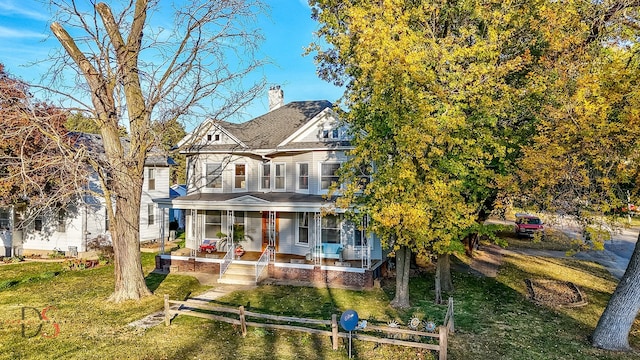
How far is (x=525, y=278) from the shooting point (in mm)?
18672

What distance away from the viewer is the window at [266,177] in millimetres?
20753

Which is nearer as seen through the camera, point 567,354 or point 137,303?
point 567,354

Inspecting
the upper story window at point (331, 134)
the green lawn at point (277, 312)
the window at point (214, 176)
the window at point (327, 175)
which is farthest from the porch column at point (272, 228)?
the upper story window at point (331, 134)

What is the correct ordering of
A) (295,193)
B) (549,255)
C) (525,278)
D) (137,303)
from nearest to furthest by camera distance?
(137,303) → (525,278) → (295,193) → (549,255)

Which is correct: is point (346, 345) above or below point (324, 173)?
below

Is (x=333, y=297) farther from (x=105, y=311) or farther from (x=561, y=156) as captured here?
(x=561, y=156)

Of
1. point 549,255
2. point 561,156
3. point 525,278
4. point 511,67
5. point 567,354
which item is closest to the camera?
point 567,354

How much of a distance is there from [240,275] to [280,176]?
5.79 m

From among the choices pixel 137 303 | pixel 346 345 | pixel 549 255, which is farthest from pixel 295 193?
pixel 549 255

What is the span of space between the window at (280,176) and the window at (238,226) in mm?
2544

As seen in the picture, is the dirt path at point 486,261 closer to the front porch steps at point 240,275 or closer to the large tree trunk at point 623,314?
the large tree trunk at point 623,314

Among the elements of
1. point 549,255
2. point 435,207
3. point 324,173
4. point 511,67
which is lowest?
point 549,255

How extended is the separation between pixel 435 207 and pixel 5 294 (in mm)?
16131

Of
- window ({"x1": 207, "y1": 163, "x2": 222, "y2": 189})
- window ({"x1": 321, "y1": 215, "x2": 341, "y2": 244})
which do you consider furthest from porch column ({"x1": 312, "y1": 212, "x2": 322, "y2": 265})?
window ({"x1": 207, "y1": 163, "x2": 222, "y2": 189})
